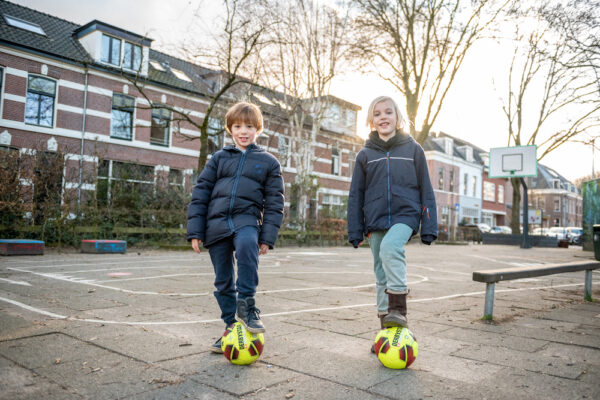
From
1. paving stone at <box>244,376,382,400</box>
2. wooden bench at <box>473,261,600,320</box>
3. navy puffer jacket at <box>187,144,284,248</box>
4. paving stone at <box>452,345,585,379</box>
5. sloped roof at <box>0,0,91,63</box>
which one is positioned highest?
sloped roof at <box>0,0,91,63</box>

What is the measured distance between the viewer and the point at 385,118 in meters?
3.66

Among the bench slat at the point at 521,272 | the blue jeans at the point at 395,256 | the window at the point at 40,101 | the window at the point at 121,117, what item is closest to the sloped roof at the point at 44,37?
the window at the point at 40,101

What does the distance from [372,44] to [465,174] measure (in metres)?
36.8

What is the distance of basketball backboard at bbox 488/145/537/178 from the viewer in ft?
79.4

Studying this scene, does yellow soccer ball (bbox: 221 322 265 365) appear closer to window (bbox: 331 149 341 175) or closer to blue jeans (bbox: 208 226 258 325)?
blue jeans (bbox: 208 226 258 325)

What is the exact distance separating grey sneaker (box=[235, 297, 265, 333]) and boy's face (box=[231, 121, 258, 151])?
45.4 inches

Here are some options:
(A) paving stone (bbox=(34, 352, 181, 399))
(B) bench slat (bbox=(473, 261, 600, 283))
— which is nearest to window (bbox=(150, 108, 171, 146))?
(B) bench slat (bbox=(473, 261, 600, 283))

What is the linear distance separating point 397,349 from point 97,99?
2181 cm

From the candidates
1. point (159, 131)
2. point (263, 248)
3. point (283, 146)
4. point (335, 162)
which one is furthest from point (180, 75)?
point (263, 248)

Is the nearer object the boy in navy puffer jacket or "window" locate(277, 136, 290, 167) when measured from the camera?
the boy in navy puffer jacket

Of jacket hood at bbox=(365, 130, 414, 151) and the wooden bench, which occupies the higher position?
jacket hood at bbox=(365, 130, 414, 151)

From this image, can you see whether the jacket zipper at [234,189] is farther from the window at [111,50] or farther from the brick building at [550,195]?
the brick building at [550,195]

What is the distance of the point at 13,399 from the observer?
2.37 metres

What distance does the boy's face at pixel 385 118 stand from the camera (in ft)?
12.0
